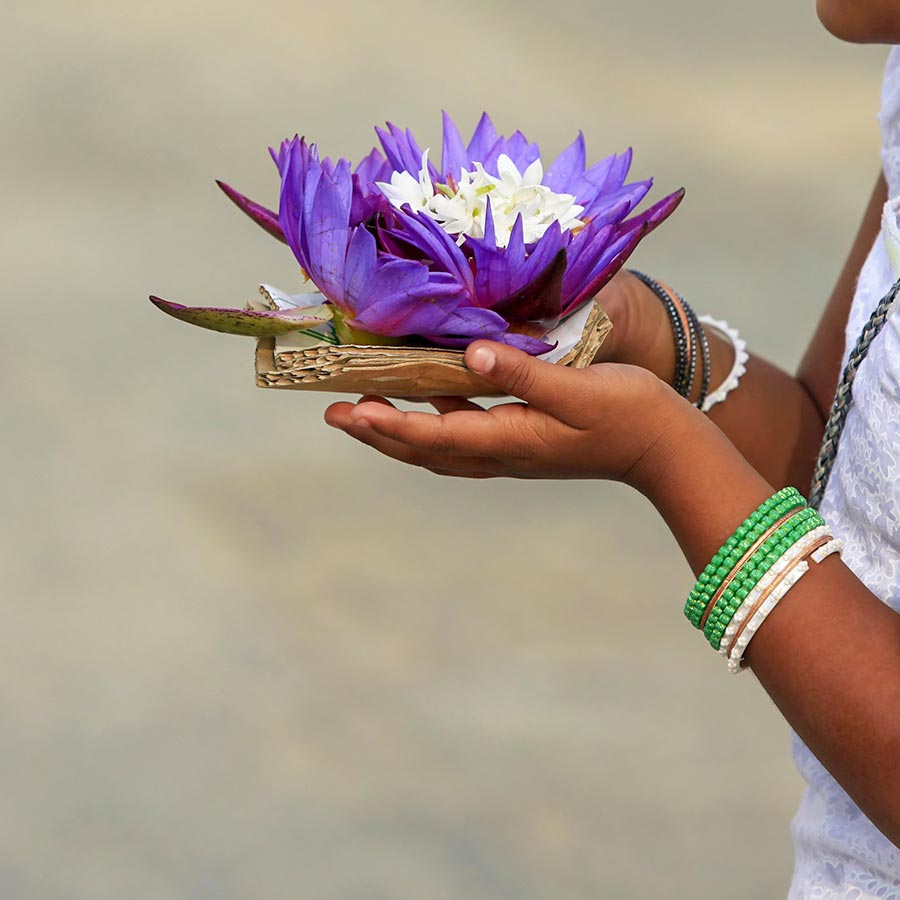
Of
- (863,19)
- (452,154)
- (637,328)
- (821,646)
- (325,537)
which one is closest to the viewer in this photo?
(821,646)

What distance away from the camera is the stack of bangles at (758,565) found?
0.93 m

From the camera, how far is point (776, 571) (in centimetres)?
92

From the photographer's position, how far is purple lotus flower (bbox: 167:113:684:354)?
963mm

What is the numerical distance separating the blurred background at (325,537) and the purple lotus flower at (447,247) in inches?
55.8

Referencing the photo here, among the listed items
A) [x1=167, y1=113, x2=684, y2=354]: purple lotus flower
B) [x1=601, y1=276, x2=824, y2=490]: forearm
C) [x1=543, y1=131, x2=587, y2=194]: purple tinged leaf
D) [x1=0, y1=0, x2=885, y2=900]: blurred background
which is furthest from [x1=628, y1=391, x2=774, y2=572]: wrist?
[x1=0, y1=0, x2=885, y2=900]: blurred background

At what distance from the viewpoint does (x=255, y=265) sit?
130 inches

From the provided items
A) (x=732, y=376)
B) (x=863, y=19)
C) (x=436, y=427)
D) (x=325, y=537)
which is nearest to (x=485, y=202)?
(x=436, y=427)

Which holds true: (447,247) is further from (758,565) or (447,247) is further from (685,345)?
(685,345)

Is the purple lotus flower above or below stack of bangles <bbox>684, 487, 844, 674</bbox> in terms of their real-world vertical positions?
above

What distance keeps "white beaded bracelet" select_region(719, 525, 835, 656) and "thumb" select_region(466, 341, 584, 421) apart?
178mm

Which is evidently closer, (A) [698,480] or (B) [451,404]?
(A) [698,480]

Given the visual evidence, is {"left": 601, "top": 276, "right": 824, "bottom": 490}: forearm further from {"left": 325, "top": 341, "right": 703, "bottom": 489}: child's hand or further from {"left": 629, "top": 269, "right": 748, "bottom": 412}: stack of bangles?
{"left": 325, "top": 341, "right": 703, "bottom": 489}: child's hand

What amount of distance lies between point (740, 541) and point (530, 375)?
0.61 feet

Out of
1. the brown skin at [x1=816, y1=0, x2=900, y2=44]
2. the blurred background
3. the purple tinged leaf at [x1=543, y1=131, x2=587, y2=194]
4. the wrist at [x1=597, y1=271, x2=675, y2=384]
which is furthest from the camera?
the blurred background
